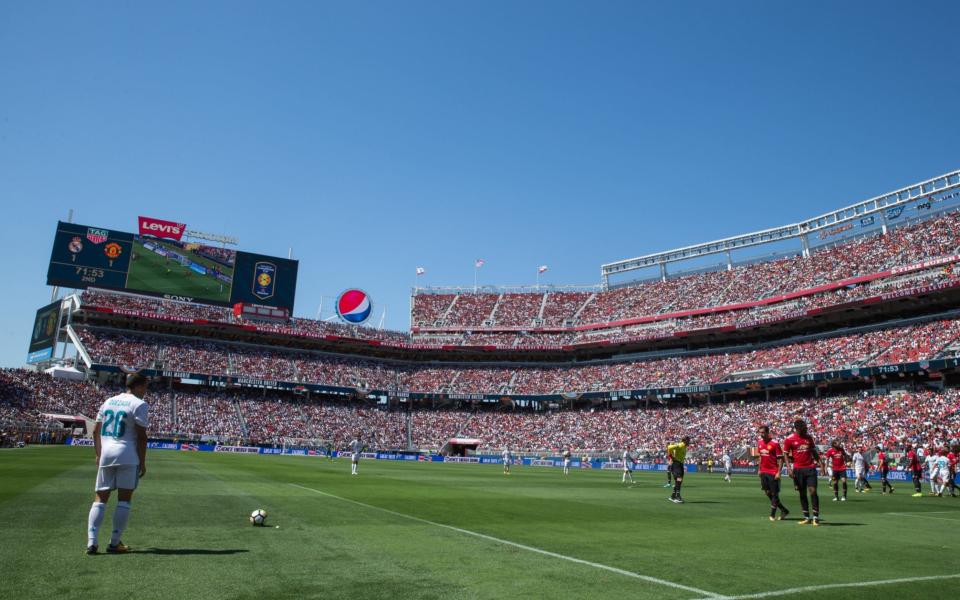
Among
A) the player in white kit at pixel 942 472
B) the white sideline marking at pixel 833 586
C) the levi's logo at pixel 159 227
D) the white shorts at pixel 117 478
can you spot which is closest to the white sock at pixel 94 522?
the white shorts at pixel 117 478

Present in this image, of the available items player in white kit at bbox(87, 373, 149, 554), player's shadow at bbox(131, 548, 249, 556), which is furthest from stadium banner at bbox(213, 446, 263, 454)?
player in white kit at bbox(87, 373, 149, 554)

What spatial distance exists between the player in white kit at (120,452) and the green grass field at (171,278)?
7119 cm

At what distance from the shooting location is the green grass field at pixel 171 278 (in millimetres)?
71250

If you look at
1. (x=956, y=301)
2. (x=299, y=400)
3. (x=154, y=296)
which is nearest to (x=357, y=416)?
(x=299, y=400)

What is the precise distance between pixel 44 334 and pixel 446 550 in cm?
8206

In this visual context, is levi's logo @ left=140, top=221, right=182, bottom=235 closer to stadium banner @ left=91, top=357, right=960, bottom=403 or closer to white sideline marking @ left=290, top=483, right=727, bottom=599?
stadium banner @ left=91, top=357, right=960, bottom=403

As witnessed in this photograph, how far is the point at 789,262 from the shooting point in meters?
72.7

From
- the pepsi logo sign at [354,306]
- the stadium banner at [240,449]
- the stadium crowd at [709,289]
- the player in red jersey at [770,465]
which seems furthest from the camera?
the pepsi logo sign at [354,306]

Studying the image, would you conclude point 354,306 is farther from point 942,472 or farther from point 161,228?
point 942,472

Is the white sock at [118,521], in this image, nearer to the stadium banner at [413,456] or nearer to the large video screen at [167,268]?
the stadium banner at [413,456]

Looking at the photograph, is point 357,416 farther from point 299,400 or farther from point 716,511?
point 716,511

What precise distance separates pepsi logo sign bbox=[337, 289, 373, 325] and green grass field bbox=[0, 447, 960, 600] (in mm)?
64533

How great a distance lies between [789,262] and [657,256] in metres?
18.7

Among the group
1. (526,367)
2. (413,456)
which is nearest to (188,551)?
(413,456)
